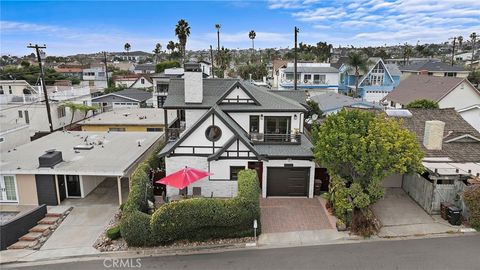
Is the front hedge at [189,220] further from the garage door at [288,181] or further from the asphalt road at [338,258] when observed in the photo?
the garage door at [288,181]

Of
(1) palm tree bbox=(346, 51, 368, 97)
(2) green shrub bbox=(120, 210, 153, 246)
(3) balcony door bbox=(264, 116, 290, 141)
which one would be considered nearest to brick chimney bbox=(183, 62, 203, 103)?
(3) balcony door bbox=(264, 116, 290, 141)

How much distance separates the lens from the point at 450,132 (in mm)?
20969

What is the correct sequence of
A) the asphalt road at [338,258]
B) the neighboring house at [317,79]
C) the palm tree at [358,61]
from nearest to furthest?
the asphalt road at [338,258], the palm tree at [358,61], the neighboring house at [317,79]

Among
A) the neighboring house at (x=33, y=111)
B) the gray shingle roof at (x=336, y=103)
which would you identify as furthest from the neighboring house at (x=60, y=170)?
the gray shingle roof at (x=336, y=103)

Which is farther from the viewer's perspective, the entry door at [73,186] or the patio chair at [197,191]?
the entry door at [73,186]

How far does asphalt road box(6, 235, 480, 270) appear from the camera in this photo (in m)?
13.0

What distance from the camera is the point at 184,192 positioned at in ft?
62.7

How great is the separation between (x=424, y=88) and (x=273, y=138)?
99.1ft

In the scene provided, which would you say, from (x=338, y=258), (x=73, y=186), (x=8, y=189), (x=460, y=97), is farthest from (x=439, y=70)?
(x=8, y=189)

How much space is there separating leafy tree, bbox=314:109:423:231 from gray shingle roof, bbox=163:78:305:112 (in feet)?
15.1

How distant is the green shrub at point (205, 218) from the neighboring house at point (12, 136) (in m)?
17.6

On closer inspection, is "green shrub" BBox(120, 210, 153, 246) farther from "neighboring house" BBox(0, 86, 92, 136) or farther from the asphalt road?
"neighboring house" BBox(0, 86, 92, 136)

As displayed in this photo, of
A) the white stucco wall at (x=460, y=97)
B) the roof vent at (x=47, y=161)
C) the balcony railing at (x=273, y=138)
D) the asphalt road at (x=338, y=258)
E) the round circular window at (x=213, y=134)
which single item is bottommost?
the asphalt road at (x=338, y=258)

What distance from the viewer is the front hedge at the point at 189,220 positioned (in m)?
14.1
